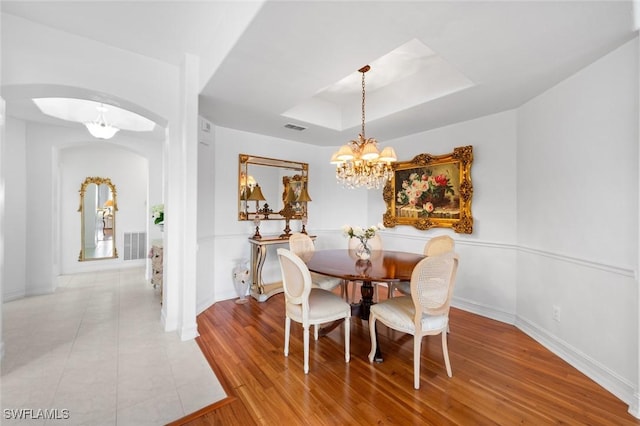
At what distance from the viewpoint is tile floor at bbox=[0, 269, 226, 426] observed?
1.74m

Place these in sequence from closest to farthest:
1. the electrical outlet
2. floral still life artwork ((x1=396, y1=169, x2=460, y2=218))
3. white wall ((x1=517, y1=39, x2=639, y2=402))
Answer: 1. white wall ((x1=517, y1=39, x2=639, y2=402))
2. the electrical outlet
3. floral still life artwork ((x1=396, y1=169, x2=460, y2=218))

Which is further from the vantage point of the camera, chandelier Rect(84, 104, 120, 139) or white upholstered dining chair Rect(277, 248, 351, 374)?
chandelier Rect(84, 104, 120, 139)

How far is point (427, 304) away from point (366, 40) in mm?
2021

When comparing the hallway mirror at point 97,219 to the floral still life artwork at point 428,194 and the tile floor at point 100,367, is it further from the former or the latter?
Answer: the floral still life artwork at point 428,194

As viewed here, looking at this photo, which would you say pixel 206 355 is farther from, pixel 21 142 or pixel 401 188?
pixel 21 142

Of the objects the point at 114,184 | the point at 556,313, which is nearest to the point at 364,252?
the point at 556,313

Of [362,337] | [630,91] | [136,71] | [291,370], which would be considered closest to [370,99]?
[630,91]

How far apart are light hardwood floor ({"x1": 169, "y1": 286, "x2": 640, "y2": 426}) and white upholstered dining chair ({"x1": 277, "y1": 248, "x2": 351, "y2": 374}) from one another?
226mm

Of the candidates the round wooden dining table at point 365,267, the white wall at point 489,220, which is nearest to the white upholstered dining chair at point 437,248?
the round wooden dining table at point 365,267

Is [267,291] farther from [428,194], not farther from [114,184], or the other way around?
[114,184]

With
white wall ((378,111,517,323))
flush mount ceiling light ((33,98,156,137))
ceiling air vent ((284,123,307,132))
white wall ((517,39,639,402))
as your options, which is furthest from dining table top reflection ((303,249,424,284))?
flush mount ceiling light ((33,98,156,137))

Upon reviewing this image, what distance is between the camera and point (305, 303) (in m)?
2.20

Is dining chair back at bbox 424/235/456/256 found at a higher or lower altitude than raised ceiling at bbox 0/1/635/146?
lower

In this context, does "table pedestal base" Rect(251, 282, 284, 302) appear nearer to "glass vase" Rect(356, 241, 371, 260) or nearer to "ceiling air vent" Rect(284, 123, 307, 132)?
"glass vase" Rect(356, 241, 371, 260)
